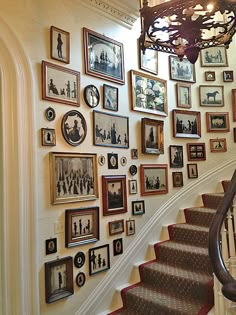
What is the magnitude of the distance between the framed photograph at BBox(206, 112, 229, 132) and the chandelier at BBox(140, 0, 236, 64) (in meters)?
2.01

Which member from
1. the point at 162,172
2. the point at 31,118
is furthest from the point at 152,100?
the point at 31,118

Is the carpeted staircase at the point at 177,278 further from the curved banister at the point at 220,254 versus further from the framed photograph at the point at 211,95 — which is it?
the framed photograph at the point at 211,95

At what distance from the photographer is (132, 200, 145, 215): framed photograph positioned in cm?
342

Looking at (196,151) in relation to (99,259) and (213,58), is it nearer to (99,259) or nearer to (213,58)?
(213,58)

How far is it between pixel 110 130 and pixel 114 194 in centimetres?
69

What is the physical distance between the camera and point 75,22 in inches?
117

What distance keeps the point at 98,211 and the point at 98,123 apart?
90cm

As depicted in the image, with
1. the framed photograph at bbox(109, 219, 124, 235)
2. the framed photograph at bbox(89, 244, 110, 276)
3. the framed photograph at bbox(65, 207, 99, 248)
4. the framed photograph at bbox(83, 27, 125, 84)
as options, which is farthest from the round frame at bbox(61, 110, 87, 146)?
the framed photograph at bbox(89, 244, 110, 276)

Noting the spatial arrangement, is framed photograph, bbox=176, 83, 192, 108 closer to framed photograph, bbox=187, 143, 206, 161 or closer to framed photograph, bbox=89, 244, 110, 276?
framed photograph, bbox=187, 143, 206, 161

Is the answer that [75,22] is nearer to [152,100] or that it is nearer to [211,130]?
[152,100]

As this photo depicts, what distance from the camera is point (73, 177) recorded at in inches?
110

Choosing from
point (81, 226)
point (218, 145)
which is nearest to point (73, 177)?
point (81, 226)

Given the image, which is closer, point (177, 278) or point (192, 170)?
point (177, 278)

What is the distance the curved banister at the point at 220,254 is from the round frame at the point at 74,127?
1.44m
